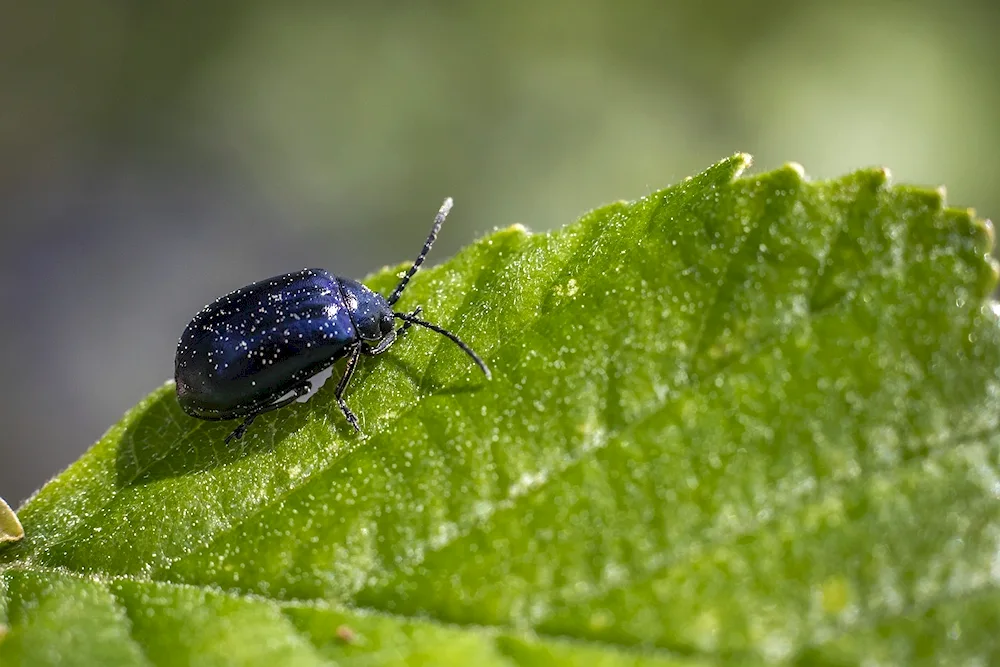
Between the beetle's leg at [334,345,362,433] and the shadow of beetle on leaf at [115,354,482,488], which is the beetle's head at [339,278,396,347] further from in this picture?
the shadow of beetle on leaf at [115,354,482,488]

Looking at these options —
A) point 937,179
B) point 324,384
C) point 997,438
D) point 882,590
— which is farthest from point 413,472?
point 937,179

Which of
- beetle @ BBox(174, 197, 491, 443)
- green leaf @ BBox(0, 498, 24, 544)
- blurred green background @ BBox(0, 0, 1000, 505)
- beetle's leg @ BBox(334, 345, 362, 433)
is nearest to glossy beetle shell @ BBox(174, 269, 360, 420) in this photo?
beetle @ BBox(174, 197, 491, 443)

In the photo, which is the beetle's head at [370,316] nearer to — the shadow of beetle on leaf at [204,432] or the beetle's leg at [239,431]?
the shadow of beetle on leaf at [204,432]

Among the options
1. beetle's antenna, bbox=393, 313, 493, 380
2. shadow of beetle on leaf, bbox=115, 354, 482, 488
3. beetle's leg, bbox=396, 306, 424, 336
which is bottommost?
shadow of beetle on leaf, bbox=115, 354, 482, 488

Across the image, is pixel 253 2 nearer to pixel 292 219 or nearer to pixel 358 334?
pixel 292 219

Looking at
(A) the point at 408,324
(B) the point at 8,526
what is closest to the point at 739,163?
(A) the point at 408,324

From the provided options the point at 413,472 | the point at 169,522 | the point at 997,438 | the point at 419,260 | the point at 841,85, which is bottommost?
the point at 169,522

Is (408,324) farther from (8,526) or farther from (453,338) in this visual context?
(8,526)
